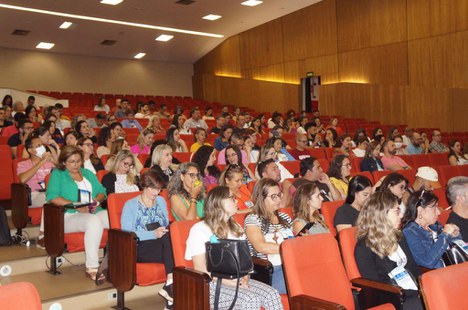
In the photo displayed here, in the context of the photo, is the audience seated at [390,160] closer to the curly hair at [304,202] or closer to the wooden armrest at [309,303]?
the curly hair at [304,202]

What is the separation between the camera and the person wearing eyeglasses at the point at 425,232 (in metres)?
3.47

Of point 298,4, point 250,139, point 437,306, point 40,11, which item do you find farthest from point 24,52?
point 437,306

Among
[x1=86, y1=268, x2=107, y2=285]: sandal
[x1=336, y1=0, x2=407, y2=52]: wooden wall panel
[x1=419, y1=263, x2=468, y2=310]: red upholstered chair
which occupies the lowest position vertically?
[x1=86, y1=268, x2=107, y2=285]: sandal

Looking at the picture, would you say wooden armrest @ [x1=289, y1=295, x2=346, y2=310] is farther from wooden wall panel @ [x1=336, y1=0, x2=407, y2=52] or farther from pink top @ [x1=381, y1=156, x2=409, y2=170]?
wooden wall panel @ [x1=336, y1=0, x2=407, y2=52]

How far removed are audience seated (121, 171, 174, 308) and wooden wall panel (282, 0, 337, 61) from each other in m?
11.8

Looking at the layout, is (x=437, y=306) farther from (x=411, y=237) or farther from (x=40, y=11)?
(x=40, y=11)

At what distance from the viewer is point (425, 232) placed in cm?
356

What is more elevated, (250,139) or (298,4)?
(298,4)

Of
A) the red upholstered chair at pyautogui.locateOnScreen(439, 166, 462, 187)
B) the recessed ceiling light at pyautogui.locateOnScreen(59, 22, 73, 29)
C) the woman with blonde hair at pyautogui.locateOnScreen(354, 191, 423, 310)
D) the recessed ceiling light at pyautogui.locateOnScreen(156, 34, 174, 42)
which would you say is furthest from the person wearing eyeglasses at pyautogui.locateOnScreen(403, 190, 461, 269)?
the recessed ceiling light at pyautogui.locateOnScreen(156, 34, 174, 42)

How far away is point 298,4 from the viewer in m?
Result: 14.9

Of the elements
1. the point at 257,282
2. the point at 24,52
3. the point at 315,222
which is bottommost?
the point at 257,282

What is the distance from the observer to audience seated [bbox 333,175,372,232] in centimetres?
395

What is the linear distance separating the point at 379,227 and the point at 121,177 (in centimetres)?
248

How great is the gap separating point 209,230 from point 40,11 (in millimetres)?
11549
